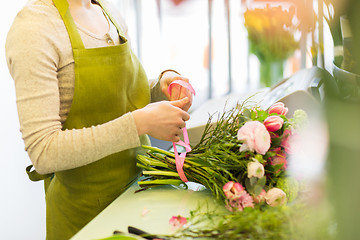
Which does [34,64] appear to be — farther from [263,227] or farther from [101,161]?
[263,227]

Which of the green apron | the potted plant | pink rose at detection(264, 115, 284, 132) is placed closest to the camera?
the potted plant

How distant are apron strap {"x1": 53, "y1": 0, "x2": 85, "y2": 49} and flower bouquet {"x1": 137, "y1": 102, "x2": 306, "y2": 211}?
1.30ft

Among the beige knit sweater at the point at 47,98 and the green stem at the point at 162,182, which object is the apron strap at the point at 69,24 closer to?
the beige knit sweater at the point at 47,98

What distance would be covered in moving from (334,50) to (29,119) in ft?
2.41

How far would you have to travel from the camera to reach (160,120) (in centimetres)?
94

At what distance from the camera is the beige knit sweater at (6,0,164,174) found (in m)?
0.86

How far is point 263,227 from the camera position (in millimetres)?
619

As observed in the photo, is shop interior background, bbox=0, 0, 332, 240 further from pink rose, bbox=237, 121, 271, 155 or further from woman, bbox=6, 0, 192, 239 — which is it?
pink rose, bbox=237, 121, 271, 155

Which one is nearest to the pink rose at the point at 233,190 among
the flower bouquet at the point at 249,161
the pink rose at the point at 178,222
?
the flower bouquet at the point at 249,161

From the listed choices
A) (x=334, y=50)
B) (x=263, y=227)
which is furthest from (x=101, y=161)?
(x=334, y=50)

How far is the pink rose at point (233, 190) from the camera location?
797 mm

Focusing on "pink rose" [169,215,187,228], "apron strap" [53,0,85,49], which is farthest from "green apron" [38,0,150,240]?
"pink rose" [169,215,187,228]

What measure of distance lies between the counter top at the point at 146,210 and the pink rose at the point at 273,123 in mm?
210

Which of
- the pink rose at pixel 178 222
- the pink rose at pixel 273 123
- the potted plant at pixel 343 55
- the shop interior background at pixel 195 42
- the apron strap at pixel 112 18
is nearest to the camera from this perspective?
the potted plant at pixel 343 55
